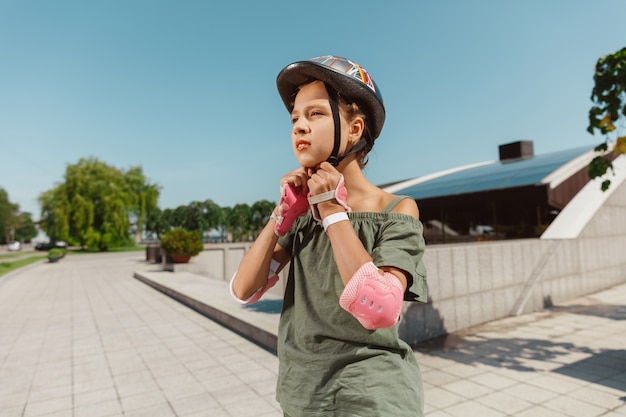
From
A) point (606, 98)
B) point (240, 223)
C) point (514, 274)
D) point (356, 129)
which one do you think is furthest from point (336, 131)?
point (240, 223)

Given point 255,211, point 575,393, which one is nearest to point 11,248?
point 255,211

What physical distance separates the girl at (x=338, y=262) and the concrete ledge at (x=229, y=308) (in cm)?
479

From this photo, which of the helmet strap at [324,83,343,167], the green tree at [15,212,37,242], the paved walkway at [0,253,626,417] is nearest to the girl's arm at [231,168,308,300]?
the helmet strap at [324,83,343,167]

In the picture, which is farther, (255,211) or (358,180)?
(255,211)

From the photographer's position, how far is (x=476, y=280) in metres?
7.05

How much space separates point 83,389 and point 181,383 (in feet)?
3.84

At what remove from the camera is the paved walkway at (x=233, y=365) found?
4.03 metres

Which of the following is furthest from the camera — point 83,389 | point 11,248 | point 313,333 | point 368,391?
point 11,248

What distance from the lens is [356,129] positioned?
1503mm

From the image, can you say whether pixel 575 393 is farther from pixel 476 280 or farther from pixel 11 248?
pixel 11 248

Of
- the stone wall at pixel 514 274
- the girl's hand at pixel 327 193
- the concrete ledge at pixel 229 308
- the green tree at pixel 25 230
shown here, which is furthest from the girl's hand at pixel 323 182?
the green tree at pixel 25 230

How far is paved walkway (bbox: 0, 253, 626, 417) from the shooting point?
403 centimetres

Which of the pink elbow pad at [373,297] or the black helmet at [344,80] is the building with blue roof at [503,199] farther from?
the pink elbow pad at [373,297]

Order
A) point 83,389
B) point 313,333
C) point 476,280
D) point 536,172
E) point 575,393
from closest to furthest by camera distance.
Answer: point 313,333, point 575,393, point 83,389, point 476,280, point 536,172
